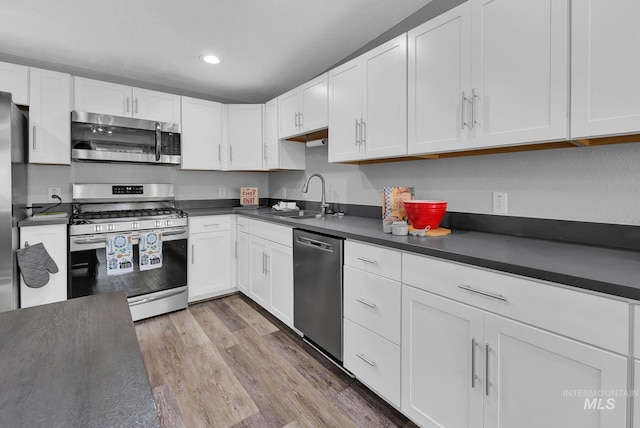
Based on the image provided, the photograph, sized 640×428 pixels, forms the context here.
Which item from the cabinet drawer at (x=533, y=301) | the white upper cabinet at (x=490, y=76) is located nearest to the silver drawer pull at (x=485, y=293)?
the cabinet drawer at (x=533, y=301)

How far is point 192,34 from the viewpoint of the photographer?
235 centimetres

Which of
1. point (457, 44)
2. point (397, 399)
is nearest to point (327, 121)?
point (457, 44)

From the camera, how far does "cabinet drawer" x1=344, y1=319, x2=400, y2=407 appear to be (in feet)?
5.11

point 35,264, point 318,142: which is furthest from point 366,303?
point 35,264

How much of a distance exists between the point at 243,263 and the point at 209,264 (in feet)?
1.15

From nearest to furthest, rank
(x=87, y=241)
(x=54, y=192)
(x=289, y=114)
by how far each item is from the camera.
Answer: (x=87, y=241), (x=54, y=192), (x=289, y=114)

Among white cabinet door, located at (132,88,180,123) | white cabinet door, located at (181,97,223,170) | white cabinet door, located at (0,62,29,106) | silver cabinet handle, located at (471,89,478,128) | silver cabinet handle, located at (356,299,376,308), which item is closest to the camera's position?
silver cabinet handle, located at (471,89,478,128)

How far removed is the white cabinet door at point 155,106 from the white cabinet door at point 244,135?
0.57 m

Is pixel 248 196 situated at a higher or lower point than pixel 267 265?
higher

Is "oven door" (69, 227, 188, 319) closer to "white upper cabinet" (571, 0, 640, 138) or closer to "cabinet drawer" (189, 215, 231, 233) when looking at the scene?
"cabinet drawer" (189, 215, 231, 233)

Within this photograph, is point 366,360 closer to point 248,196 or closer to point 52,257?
point 52,257

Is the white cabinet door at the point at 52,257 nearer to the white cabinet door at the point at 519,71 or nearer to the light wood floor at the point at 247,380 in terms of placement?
the light wood floor at the point at 247,380

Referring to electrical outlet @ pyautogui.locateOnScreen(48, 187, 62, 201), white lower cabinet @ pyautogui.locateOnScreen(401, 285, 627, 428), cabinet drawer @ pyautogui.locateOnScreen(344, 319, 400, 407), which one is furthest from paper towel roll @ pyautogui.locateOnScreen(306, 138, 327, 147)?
electrical outlet @ pyautogui.locateOnScreen(48, 187, 62, 201)

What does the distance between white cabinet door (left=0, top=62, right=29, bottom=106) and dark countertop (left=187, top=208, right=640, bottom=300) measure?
2.80 meters
